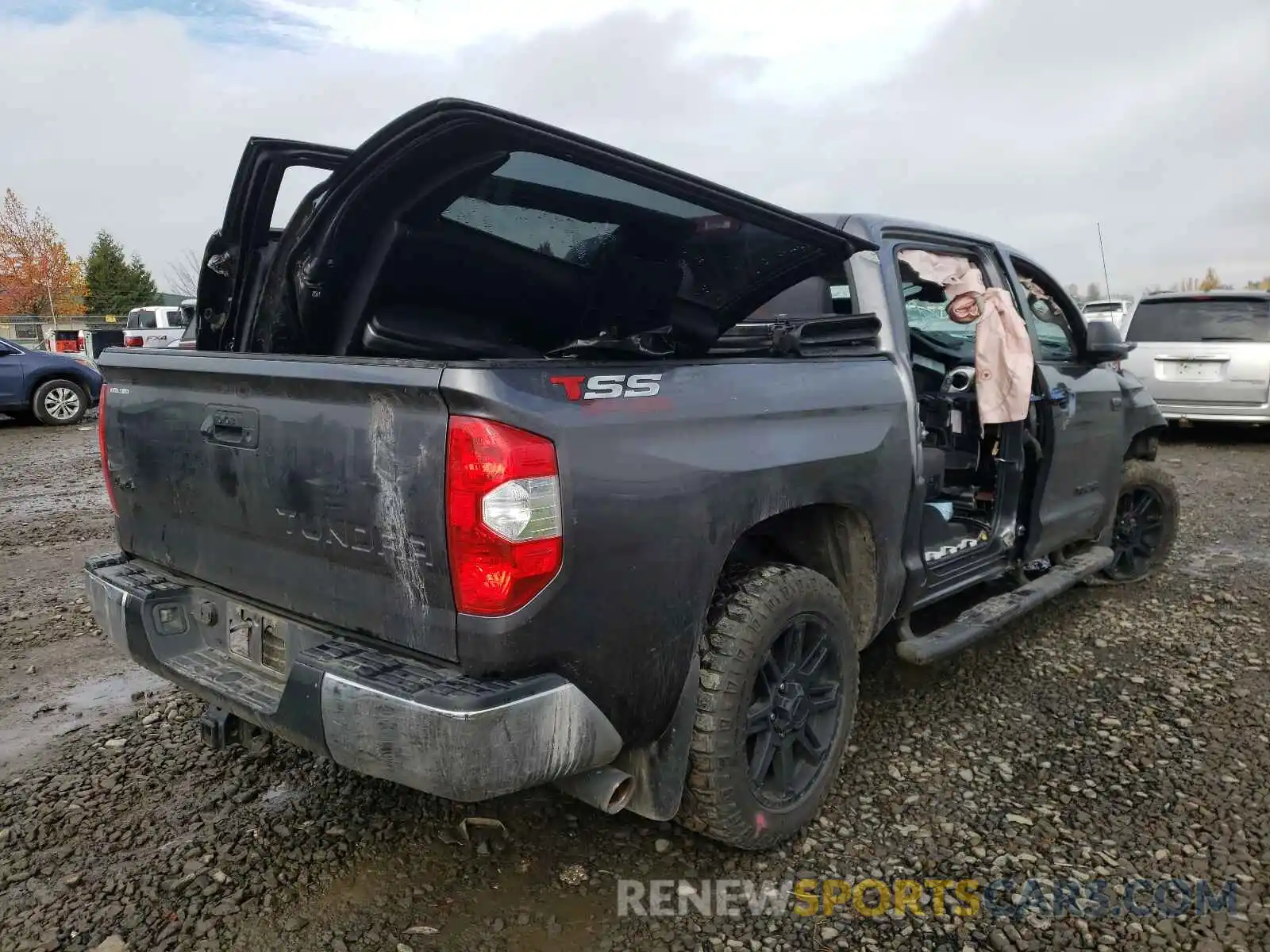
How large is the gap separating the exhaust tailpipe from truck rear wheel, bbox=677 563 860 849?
218 mm

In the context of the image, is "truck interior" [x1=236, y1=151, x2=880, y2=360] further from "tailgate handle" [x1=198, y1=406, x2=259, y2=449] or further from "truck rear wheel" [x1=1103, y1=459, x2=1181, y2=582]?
"truck rear wheel" [x1=1103, y1=459, x2=1181, y2=582]

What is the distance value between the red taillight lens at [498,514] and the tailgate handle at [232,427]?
707 mm

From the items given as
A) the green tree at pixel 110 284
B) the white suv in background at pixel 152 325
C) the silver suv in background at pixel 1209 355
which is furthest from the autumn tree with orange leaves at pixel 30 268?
the silver suv in background at pixel 1209 355

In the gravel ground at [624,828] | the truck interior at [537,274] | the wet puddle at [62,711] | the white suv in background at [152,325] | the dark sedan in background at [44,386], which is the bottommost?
the gravel ground at [624,828]

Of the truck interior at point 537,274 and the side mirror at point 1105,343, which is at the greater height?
the truck interior at point 537,274

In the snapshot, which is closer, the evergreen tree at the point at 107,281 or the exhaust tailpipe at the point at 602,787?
the exhaust tailpipe at the point at 602,787

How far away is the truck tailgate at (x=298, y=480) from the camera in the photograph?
2.06 meters

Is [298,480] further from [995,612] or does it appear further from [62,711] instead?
[995,612]

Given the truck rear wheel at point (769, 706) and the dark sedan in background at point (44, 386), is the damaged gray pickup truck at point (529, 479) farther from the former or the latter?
the dark sedan in background at point (44, 386)

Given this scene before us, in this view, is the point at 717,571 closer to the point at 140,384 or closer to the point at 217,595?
the point at 217,595

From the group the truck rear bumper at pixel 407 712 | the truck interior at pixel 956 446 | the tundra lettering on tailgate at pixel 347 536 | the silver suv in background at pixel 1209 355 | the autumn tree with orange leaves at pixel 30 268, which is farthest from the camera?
the autumn tree with orange leaves at pixel 30 268

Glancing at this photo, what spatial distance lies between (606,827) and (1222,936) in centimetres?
165

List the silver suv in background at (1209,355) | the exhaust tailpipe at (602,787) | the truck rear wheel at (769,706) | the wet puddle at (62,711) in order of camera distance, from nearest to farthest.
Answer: the exhaust tailpipe at (602,787)
the truck rear wheel at (769,706)
the wet puddle at (62,711)
the silver suv in background at (1209,355)

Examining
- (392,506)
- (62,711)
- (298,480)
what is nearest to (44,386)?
(62,711)
